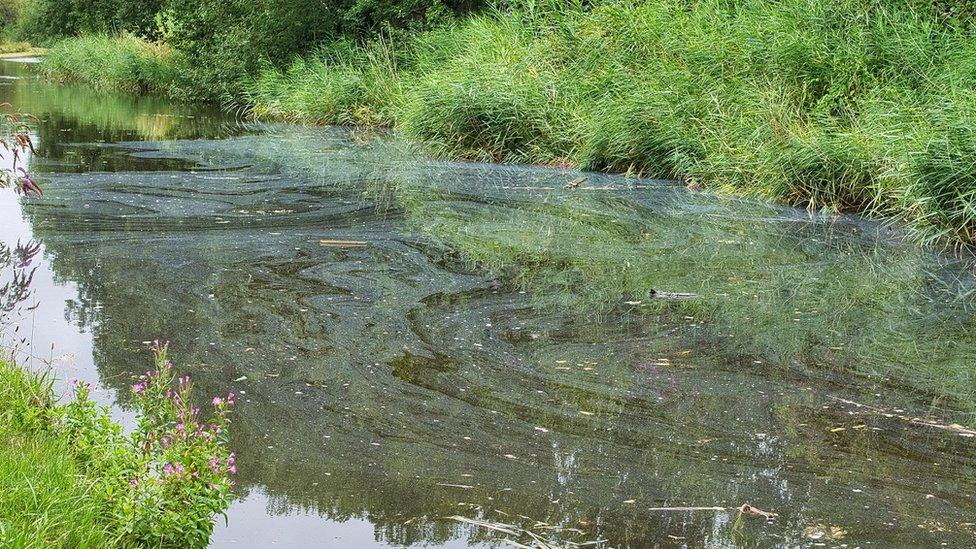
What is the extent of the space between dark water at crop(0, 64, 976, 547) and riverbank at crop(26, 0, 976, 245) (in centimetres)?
55

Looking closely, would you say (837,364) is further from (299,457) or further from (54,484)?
(54,484)

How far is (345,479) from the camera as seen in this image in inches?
136

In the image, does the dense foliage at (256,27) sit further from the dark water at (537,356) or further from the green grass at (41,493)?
the green grass at (41,493)

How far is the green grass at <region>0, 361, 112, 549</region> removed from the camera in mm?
2500

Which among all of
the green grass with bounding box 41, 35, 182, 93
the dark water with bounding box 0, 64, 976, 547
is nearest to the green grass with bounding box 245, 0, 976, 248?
the dark water with bounding box 0, 64, 976, 547

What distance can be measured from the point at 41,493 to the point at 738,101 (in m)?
8.99

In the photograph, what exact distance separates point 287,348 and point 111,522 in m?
2.24

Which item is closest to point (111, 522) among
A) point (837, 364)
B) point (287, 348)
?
point (287, 348)

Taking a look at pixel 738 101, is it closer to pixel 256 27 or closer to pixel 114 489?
pixel 114 489

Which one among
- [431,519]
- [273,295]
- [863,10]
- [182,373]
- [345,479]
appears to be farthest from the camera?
[863,10]

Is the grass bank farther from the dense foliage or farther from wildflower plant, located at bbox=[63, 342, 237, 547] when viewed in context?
the dense foliage

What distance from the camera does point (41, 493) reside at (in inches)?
105

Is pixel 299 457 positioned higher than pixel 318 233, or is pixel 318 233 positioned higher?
pixel 299 457

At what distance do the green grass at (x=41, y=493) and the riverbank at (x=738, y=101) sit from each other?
6.28m
